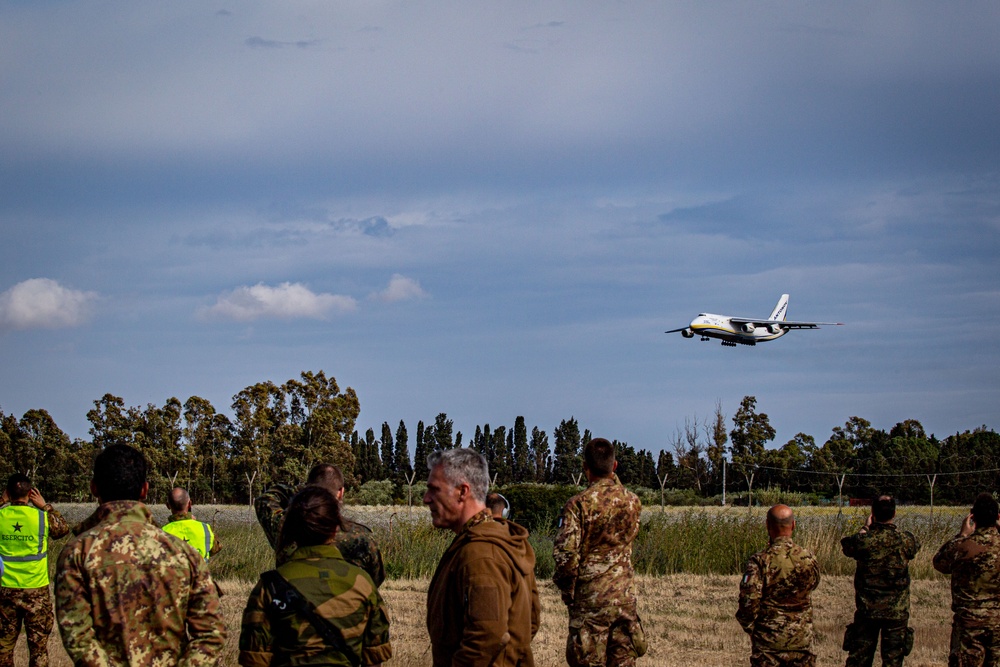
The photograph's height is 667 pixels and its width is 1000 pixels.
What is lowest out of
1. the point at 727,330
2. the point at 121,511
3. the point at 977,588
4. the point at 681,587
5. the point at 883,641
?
the point at 681,587

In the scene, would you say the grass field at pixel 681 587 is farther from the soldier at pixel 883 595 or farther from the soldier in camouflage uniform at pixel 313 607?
the soldier in camouflage uniform at pixel 313 607

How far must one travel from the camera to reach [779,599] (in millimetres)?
7625

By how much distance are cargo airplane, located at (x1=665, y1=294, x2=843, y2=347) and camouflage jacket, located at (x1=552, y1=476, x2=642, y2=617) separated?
211ft

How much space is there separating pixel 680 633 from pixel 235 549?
9373 mm

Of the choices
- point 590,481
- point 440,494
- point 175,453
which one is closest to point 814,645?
point 590,481

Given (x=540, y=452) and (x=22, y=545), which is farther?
(x=540, y=452)

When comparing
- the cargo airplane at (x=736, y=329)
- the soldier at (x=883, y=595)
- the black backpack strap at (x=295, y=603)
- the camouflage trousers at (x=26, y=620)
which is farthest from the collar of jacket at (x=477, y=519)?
the cargo airplane at (x=736, y=329)

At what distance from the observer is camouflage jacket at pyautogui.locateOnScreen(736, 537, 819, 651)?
7.56 meters

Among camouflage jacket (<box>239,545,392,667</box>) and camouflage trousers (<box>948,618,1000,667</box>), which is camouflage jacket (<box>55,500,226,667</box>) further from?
camouflage trousers (<box>948,618,1000,667</box>)

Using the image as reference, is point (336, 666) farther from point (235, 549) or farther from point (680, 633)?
point (235, 549)

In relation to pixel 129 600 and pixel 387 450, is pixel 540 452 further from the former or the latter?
pixel 129 600

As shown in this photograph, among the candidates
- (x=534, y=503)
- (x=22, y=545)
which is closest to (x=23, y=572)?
(x=22, y=545)

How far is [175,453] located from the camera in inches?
2352

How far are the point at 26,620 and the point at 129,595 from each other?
5.54 meters
